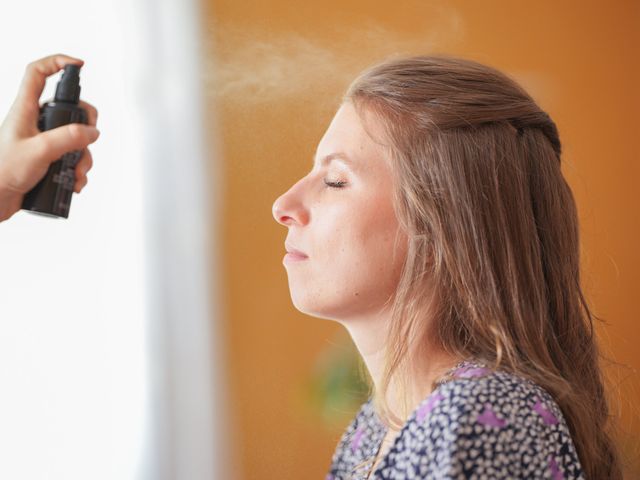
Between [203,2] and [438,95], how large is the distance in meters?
0.94

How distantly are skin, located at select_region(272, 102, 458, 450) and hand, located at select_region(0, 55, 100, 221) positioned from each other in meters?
0.30

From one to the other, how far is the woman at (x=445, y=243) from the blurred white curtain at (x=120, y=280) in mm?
709

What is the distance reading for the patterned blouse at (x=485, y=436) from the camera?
2.84ft

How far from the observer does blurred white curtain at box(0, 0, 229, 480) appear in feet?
5.52

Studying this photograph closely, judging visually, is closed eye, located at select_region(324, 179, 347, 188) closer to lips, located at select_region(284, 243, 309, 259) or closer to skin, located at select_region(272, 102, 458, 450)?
skin, located at select_region(272, 102, 458, 450)

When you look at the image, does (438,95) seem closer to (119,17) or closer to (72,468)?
(119,17)

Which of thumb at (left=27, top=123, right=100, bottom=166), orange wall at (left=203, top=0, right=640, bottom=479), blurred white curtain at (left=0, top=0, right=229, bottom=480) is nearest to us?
thumb at (left=27, top=123, right=100, bottom=166)

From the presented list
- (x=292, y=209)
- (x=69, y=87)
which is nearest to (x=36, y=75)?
(x=69, y=87)

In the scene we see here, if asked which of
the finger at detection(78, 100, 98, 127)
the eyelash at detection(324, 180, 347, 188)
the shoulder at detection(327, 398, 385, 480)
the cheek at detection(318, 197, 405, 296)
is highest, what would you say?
the finger at detection(78, 100, 98, 127)

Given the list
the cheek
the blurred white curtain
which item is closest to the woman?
the cheek

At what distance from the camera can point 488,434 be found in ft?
2.87

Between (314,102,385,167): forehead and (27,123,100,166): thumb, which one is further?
(314,102,385,167): forehead

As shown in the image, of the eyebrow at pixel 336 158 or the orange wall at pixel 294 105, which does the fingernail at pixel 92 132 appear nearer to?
the eyebrow at pixel 336 158

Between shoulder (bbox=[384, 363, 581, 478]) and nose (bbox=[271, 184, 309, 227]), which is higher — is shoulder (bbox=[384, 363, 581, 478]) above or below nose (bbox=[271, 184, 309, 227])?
below
